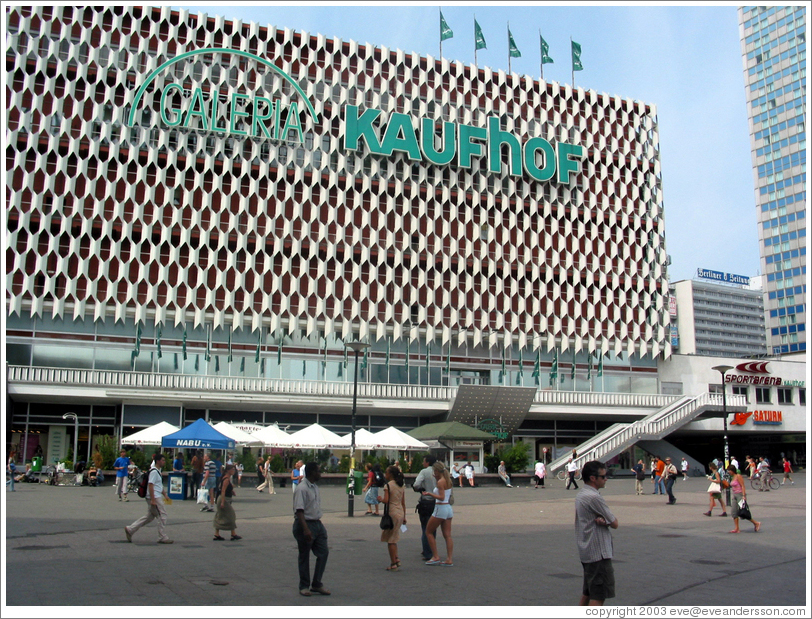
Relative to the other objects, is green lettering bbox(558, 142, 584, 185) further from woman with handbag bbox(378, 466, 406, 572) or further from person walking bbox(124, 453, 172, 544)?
woman with handbag bbox(378, 466, 406, 572)

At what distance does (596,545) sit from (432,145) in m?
50.8

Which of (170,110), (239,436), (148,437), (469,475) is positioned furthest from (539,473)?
(170,110)

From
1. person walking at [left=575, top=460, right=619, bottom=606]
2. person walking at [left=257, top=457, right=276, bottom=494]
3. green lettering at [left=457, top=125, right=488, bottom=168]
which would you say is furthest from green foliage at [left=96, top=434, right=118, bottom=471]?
person walking at [left=575, top=460, right=619, bottom=606]

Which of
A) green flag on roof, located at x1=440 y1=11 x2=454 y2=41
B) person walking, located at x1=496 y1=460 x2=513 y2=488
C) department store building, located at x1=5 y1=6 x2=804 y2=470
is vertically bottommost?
person walking, located at x1=496 y1=460 x2=513 y2=488

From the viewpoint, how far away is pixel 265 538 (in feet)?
55.5

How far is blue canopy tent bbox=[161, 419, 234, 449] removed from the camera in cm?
2838

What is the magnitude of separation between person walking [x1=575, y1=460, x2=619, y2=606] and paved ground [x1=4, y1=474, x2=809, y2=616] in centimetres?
179

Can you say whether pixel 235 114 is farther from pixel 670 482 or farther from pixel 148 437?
pixel 670 482

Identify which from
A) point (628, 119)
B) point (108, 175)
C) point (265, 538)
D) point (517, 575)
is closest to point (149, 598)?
point (517, 575)

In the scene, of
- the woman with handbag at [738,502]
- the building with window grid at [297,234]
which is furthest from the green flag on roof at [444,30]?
the woman with handbag at [738,502]

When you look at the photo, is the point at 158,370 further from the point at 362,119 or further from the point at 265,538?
the point at 265,538

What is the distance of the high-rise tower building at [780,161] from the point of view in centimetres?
10594

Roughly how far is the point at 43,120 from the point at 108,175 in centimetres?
513

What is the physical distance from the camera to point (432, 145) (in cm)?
5722
